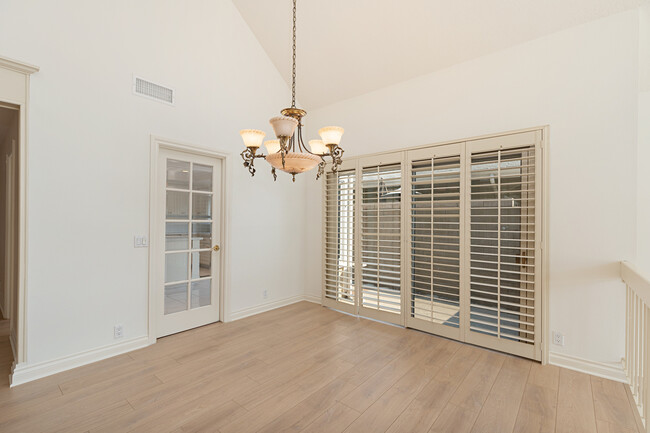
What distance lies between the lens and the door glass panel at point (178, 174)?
346cm

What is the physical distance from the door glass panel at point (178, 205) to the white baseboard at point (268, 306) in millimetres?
1435

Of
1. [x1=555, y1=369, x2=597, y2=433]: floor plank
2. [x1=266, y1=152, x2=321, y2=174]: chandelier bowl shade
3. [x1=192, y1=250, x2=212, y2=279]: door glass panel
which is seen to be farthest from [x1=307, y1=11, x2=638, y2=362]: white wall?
[x1=192, y1=250, x2=212, y2=279]: door glass panel

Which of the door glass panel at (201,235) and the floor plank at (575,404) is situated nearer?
the floor plank at (575,404)

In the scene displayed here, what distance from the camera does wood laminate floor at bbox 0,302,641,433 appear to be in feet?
6.56

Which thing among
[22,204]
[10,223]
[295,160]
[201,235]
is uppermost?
[295,160]

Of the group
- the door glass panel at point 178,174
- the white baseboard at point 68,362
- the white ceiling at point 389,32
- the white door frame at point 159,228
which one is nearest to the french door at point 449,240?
the white ceiling at point 389,32

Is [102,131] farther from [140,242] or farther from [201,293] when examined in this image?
[201,293]

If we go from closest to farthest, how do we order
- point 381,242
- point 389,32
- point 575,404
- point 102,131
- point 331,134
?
point 331,134, point 575,404, point 102,131, point 389,32, point 381,242

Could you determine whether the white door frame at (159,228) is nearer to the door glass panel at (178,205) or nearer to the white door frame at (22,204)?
the door glass panel at (178,205)

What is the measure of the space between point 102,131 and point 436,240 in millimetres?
3628

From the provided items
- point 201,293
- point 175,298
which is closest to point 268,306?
point 201,293

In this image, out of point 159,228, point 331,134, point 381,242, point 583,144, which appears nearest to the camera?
point 331,134

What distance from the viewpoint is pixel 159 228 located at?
332 cm

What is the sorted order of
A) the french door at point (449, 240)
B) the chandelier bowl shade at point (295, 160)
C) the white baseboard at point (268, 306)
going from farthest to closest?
the white baseboard at point (268, 306), the french door at point (449, 240), the chandelier bowl shade at point (295, 160)
